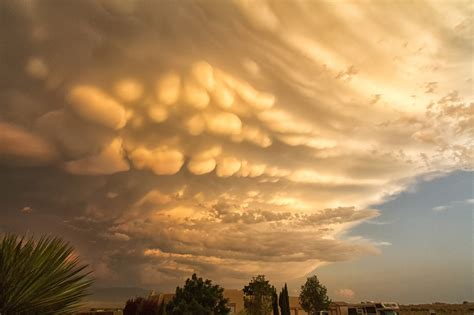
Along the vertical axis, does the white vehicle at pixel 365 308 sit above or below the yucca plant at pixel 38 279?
below

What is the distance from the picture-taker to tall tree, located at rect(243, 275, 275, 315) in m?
42.6

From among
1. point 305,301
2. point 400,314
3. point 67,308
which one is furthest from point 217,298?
point 400,314

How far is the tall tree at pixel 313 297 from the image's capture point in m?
55.0

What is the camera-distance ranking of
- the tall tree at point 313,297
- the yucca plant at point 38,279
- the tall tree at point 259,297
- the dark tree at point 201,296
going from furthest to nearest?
the tall tree at point 313,297
the tall tree at point 259,297
the dark tree at point 201,296
the yucca plant at point 38,279

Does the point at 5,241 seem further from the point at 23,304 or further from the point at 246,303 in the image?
the point at 246,303

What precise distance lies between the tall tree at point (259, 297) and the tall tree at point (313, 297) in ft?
46.9

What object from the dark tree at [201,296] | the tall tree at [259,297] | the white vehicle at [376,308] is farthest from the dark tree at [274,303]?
the dark tree at [201,296]

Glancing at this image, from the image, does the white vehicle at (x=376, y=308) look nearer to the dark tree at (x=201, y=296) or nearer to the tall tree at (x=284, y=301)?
the tall tree at (x=284, y=301)

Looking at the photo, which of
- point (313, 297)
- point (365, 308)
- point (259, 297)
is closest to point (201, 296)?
point (259, 297)

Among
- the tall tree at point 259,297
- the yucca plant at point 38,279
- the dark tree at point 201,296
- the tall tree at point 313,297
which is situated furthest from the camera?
the tall tree at point 313,297

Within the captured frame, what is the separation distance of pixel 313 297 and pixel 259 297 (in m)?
16.1

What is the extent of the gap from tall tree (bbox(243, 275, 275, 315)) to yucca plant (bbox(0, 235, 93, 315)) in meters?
39.3

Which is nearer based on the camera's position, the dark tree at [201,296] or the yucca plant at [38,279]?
the yucca plant at [38,279]

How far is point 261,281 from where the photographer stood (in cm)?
4416
